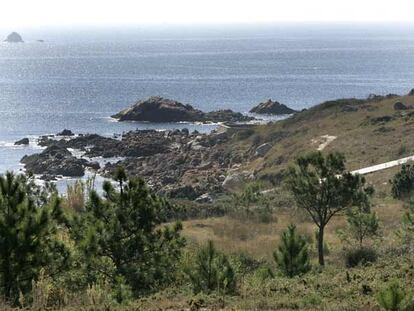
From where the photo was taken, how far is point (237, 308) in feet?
39.4

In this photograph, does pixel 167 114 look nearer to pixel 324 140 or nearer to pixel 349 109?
pixel 349 109

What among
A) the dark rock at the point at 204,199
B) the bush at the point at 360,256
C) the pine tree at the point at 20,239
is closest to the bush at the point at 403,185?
the dark rock at the point at 204,199

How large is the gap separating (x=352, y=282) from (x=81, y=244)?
6.19m

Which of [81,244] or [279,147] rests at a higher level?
[81,244]

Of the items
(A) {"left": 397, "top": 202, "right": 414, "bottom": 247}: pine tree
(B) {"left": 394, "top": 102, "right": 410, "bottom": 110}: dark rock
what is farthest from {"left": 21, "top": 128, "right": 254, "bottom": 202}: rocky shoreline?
(A) {"left": 397, "top": 202, "right": 414, "bottom": 247}: pine tree

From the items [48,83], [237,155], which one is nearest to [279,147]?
[237,155]

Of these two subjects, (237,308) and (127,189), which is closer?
(237,308)

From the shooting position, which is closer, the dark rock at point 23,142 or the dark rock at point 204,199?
the dark rock at point 204,199

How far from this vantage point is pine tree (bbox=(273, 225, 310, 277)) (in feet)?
60.9

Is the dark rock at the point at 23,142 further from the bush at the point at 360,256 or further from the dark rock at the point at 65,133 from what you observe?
the bush at the point at 360,256

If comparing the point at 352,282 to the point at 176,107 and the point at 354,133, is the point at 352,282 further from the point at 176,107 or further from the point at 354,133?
the point at 176,107

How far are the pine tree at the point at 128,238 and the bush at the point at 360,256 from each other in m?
6.48

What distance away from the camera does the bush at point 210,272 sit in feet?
49.2

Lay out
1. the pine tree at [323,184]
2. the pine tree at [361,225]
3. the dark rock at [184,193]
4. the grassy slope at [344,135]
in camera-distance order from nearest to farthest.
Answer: the pine tree at [323,184] < the pine tree at [361,225] < the dark rock at [184,193] < the grassy slope at [344,135]
